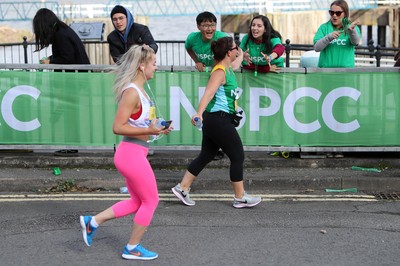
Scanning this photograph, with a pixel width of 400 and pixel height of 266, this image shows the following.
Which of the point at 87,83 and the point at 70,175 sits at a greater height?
the point at 87,83

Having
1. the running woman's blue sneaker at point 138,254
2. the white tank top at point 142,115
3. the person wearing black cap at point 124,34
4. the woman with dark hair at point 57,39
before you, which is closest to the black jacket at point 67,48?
the woman with dark hair at point 57,39

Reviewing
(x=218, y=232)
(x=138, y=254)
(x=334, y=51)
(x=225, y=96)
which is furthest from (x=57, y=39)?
(x=138, y=254)

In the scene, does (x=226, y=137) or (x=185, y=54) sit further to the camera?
(x=185, y=54)

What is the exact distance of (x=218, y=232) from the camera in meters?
6.79

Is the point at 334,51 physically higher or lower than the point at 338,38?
lower

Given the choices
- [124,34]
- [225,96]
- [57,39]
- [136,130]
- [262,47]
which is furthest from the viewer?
[57,39]

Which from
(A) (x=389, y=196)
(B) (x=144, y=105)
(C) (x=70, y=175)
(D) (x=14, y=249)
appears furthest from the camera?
(C) (x=70, y=175)

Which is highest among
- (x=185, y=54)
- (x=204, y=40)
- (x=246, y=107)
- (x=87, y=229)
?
(x=204, y=40)

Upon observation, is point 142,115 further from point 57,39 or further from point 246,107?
point 57,39

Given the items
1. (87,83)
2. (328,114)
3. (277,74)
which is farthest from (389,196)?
(87,83)

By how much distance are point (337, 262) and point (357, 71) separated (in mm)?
3581

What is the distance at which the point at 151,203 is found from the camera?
19.5 ft

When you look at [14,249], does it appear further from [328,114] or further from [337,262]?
[328,114]

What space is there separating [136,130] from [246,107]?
347cm
